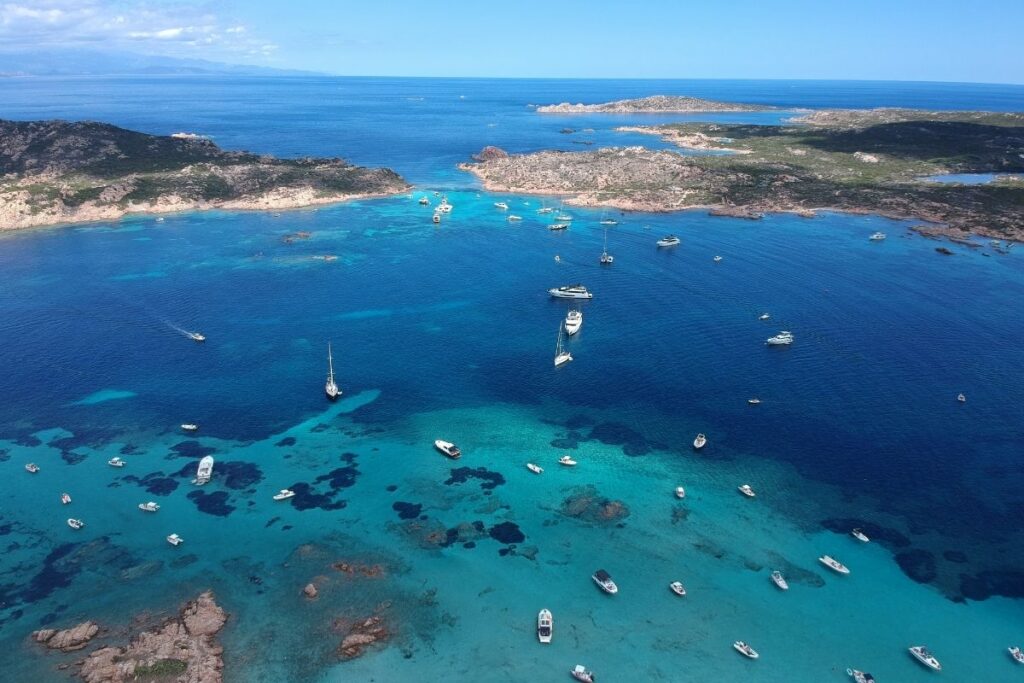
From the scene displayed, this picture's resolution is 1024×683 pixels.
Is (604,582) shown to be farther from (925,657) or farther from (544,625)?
(925,657)

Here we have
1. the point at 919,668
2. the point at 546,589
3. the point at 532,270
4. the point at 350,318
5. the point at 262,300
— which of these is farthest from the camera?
the point at 532,270

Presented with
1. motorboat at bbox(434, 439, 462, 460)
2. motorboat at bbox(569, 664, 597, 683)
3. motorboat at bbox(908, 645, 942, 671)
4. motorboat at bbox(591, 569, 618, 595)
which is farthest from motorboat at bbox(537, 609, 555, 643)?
motorboat at bbox(908, 645, 942, 671)

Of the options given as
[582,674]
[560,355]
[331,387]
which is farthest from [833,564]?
Answer: [331,387]

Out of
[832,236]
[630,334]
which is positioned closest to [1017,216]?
[832,236]

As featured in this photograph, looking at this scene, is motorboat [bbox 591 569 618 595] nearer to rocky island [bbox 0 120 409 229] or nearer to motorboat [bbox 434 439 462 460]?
motorboat [bbox 434 439 462 460]

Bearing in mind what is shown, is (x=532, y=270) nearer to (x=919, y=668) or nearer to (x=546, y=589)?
(x=546, y=589)

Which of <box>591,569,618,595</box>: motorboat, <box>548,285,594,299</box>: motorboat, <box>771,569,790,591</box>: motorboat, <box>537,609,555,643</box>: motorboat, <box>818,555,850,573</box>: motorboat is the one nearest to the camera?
<box>537,609,555,643</box>: motorboat

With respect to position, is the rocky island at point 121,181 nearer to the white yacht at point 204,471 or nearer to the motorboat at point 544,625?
the white yacht at point 204,471
